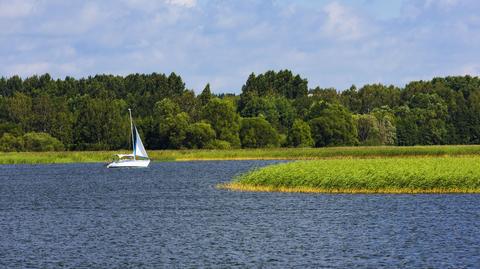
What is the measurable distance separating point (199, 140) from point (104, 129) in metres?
22.7

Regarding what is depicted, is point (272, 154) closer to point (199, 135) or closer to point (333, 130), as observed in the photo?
point (199, 135)

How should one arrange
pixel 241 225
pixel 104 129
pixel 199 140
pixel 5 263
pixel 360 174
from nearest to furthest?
pixel 5 263
pixel 241 225
pixel 360 174
pixel 199 140
pixel 104 129

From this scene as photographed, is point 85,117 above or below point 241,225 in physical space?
above

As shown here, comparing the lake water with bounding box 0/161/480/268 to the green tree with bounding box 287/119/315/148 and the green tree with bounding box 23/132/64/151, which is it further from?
the green tree with bounding box 287/119/315/148

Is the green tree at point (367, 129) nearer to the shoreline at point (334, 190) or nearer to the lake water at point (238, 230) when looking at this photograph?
A: the shoreline at point (334, 190)

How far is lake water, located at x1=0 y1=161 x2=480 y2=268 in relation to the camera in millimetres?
37000

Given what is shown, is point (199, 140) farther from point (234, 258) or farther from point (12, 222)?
point (234, 258)

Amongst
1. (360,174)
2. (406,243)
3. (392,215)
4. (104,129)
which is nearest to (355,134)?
(104,129)

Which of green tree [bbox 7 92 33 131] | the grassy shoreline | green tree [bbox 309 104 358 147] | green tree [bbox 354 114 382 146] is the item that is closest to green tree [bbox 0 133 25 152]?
the grassy shoreline

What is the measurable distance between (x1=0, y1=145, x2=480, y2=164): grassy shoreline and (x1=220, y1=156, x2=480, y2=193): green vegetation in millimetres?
40108

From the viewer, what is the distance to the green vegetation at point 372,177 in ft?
202

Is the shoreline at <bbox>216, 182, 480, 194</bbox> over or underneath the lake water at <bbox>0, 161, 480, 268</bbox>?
over

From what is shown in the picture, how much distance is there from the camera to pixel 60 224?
5119 cm

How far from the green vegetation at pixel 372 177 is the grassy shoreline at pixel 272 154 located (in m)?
40.1
